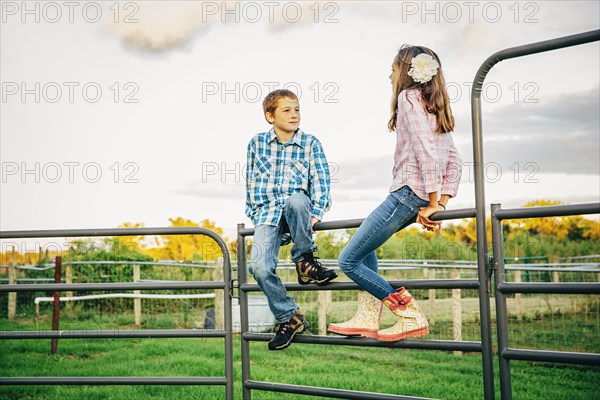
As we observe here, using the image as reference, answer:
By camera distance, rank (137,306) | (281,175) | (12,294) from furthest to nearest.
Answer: (12,294)
(137,306)
(281,175)

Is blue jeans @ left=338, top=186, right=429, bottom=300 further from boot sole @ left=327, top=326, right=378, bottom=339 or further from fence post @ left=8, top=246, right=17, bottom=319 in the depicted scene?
fence post @ left=8, top=246, right=17, bottom=319

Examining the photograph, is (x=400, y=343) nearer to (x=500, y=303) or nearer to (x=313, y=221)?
(x=500, y=303)

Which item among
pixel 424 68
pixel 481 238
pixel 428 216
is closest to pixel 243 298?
pixel 428 216

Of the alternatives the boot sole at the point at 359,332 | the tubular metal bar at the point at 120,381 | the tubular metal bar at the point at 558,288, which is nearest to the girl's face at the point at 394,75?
the tubular metal bar at the point at 558,288

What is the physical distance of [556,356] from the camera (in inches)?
91.6

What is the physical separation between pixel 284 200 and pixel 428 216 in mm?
712

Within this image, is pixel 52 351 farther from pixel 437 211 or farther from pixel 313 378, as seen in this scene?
pixel 437 211

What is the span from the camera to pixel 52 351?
24.9ft

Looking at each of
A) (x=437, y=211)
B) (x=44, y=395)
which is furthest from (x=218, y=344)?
(x=437, y=211)

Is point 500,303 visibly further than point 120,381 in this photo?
No

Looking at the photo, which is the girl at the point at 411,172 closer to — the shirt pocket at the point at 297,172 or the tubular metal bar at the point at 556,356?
the tubular metal bar at the point at 556,356

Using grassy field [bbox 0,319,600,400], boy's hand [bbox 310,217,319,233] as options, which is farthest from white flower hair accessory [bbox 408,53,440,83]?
grassy field [bbox 0,319,600,400]

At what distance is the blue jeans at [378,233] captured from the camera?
2.64 meters

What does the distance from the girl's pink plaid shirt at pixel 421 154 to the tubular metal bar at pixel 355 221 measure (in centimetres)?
9
